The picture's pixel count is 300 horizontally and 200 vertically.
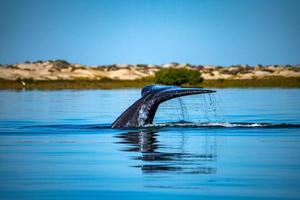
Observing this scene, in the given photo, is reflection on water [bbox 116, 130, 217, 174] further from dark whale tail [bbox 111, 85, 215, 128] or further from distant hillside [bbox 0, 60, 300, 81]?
distant hillside [bbox 0, 60, 300, 81]

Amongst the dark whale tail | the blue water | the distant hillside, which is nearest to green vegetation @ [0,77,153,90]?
the distant hillside

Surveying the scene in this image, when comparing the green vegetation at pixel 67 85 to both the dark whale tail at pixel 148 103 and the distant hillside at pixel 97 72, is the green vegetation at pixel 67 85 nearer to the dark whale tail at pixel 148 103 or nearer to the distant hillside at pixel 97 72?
the distant hillside at pixel 97 72

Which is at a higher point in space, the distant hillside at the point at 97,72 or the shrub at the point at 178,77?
the distant hillside at the point at 97,72

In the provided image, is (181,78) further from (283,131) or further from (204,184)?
(204,184)

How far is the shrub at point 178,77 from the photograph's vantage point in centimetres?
11506

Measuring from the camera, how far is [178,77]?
118 m

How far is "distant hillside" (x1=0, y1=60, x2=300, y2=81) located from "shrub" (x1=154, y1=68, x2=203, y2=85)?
2502 cm

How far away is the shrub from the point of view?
11506 cm

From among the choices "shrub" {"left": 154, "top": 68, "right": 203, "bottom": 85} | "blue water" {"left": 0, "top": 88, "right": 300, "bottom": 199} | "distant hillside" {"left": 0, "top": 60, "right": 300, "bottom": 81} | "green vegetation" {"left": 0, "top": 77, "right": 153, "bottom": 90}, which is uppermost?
"distant hillside" {"left": 0, "top": 60, "right": 300, "bottom": 81}

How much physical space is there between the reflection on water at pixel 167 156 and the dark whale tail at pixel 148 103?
1.22 metres

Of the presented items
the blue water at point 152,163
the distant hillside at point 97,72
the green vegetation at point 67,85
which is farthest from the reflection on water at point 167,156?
the distant hillside at point 97,72

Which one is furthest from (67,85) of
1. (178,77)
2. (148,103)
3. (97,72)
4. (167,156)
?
(167,156)

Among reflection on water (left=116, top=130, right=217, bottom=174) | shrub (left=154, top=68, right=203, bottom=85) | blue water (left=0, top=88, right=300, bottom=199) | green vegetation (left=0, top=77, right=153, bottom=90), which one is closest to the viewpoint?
blue water (left=0, top=88, right=300, bottom=199)

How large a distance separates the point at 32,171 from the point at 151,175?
2.20 metres
